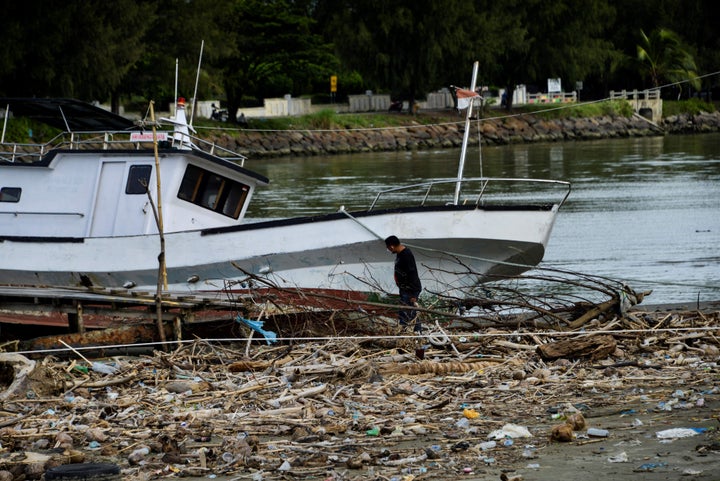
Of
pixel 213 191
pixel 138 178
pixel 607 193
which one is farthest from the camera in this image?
pixel 607 193

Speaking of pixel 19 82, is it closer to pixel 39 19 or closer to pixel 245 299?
pixel 39 19

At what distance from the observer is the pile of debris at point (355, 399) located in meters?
9.13

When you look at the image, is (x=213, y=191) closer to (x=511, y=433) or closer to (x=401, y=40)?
(x=511, y=433)

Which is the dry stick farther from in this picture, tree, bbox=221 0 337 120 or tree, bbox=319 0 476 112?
tree, bbox=319 0 476 112

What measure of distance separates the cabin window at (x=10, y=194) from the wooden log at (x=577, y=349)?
9.37 meters

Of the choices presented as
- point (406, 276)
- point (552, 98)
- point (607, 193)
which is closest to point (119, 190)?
point (406, 276)

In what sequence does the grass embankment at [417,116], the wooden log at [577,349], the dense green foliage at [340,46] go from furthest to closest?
the grass embankment at [417,116] → the dense green foliage at [340,46] → the wooden log at [577,349]

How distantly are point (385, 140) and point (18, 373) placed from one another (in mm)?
55059

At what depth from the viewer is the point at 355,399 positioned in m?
11.0

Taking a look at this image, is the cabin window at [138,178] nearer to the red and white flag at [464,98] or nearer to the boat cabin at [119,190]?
the boat cabin at [119,190]

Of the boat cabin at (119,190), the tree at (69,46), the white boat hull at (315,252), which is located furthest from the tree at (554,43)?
the white boat hull at (315,252)

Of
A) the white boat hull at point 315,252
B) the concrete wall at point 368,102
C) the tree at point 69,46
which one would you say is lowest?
the white boat hull at point 315,252

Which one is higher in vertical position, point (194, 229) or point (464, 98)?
point (464, 98)

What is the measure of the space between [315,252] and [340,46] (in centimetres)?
4999
